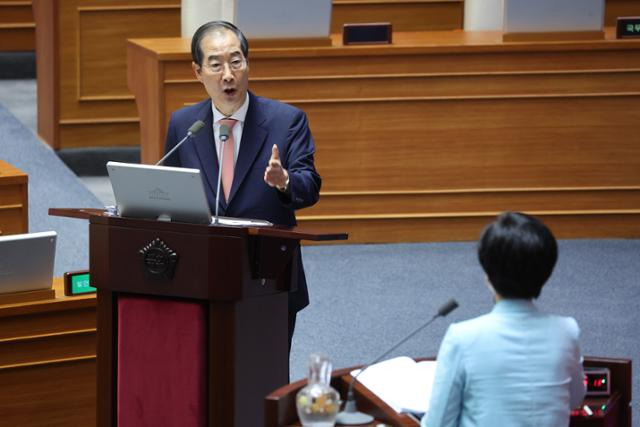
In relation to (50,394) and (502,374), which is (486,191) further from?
(502,374)

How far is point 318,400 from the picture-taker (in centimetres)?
236

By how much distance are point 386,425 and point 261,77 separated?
3.94m

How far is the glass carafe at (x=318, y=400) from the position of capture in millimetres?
2361

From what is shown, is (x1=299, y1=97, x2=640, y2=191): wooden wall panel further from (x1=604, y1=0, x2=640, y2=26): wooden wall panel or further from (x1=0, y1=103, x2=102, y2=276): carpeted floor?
(x1=604, y1=0, x2=640, y2=26): wooden wall panel

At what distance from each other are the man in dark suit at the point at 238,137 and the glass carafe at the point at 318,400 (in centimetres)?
78

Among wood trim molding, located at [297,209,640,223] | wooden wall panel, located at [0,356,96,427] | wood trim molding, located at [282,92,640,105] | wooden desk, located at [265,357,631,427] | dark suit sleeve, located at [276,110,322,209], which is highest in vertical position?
wood trim molding, located at [282,92,640,105]

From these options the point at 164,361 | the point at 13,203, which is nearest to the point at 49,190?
the point at 13,203

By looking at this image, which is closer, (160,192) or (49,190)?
(160,192)

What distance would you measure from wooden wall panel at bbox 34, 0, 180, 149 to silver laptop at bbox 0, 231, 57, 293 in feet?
13.6

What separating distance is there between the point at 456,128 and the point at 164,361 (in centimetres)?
365

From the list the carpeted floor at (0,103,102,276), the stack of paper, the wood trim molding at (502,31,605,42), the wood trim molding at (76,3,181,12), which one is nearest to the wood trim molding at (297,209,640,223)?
the wood trim molding at (502,31,605,42)

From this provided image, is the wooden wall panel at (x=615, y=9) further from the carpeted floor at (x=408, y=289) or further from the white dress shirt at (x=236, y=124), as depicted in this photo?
the white dress shirt at (x=236, y=124)

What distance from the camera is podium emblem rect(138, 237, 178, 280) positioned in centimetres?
286

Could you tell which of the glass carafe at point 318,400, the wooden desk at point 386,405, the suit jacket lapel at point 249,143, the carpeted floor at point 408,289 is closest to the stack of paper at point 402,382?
the wooden desk at point 386,405
